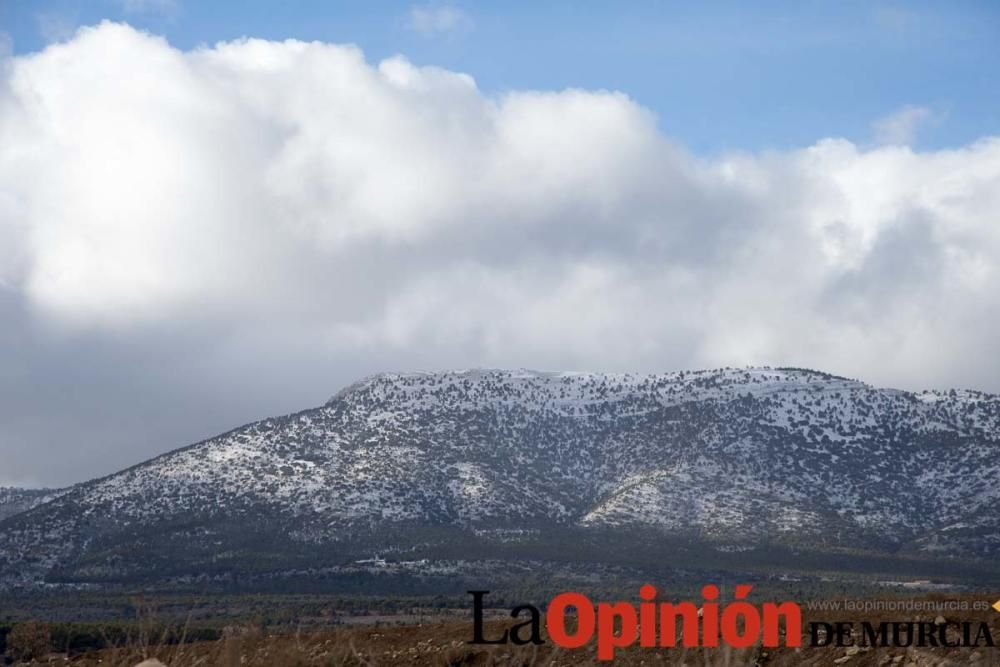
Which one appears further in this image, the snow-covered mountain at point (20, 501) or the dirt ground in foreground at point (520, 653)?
the snow-covered mountain at point (20, 501)

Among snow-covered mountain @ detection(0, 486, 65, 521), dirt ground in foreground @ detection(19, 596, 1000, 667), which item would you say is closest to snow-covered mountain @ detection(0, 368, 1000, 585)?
snow-covered mountain @ detection(0, 486, 65, 521)

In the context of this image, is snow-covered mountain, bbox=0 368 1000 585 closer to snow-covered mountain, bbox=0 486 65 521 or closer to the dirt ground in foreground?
snow-covered mountain, bbox=0 486 65 521

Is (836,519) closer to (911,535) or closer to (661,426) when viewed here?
(911,535)

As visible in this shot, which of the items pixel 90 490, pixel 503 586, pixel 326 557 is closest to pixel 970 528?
pixel 503 586

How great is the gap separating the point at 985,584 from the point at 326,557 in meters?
59.7

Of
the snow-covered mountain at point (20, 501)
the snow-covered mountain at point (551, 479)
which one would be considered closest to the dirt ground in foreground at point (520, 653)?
the snow-covered mountain at point (551, 479)

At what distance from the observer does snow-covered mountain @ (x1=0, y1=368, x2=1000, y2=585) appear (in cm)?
11850

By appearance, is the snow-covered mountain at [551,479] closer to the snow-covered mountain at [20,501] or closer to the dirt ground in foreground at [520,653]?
the snow-covered mountain at [20,501]

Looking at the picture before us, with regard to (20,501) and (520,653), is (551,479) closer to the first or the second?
(20,501)

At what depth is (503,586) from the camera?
3794 inches

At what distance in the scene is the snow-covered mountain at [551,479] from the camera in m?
118

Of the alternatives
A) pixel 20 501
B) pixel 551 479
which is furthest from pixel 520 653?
pixel 20 501

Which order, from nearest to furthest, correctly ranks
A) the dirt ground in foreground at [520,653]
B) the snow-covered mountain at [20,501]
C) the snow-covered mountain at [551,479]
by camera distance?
the dirt ground in foreground at [520,653]
the snow-covered mountain at [551,479]
the snow-covered mountain at [20,501]

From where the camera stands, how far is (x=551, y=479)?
471ft
